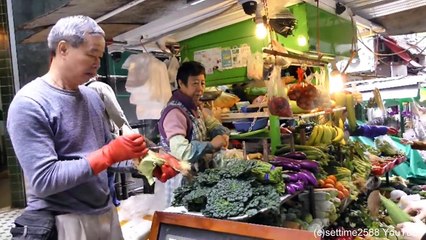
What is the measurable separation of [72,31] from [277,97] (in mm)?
2011

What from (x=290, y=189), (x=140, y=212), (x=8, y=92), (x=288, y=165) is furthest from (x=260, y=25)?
(x=8, y=92)

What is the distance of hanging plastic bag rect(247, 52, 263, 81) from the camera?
350 cm

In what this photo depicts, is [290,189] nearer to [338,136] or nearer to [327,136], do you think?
[327,136]

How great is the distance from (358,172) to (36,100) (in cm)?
350

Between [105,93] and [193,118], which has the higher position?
[105,93]

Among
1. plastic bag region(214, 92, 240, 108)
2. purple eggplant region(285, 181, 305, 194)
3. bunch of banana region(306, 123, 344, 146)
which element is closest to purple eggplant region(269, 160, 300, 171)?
purple eggplant region(285, 181, 305, 194)

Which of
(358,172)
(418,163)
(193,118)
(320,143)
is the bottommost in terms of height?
(418,163)

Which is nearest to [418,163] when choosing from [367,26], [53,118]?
[367,26]

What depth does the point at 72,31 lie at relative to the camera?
1.72 meters

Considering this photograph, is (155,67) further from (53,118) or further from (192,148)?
(53,118)

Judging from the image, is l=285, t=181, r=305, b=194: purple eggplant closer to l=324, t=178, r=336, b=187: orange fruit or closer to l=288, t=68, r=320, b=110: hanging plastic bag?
l=324, t=178, r=336, b=187: orange fruit

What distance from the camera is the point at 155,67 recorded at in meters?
3.64

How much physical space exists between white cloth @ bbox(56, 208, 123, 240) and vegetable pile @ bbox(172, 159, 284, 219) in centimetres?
49

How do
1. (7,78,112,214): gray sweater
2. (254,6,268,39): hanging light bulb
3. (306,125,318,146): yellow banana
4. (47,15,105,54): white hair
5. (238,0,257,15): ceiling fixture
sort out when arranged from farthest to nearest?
(306,125,318,146): yellow banana < (254,6,268,39): hanging light bulb < (238,0,257,15): ceiling fixture < (47,15,105,54): white hair < (7,78,112,214): gray sweater
